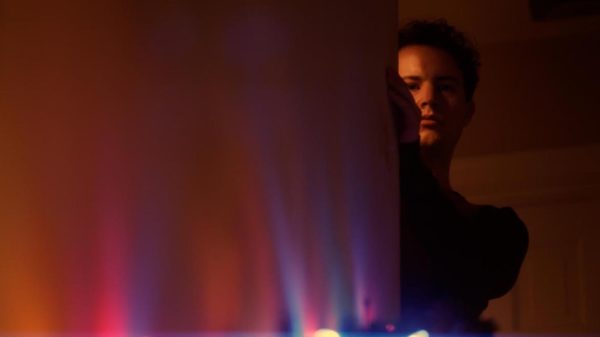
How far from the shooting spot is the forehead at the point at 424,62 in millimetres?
1407

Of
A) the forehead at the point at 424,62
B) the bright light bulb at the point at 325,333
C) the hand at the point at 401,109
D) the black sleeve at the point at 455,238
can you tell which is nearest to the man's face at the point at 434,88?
the forehead at the point at 424,62

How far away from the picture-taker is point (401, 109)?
868 mm

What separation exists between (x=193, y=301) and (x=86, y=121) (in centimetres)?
20

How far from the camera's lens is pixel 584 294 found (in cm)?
188

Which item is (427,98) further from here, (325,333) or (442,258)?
(325,333)

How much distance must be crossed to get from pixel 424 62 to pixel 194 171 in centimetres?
70

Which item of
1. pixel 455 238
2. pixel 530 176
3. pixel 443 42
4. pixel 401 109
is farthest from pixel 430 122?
pixel 530 176

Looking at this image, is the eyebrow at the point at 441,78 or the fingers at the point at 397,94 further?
the eyebrow at the point at 441,78

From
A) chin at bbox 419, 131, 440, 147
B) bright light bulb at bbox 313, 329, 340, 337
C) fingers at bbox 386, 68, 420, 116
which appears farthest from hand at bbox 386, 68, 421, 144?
chin at bbox 419, 131, 440, 147

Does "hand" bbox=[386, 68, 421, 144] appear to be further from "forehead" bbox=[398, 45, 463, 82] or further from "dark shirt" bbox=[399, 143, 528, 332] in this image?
"forehead" bbox=[398, 45, 463, 82]

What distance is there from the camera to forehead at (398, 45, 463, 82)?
1.41 metres

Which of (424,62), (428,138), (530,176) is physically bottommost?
(530,176)

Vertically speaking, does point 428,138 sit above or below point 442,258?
above

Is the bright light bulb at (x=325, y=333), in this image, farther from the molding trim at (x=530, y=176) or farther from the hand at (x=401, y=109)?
the molding trim at (x=530, y=176)
